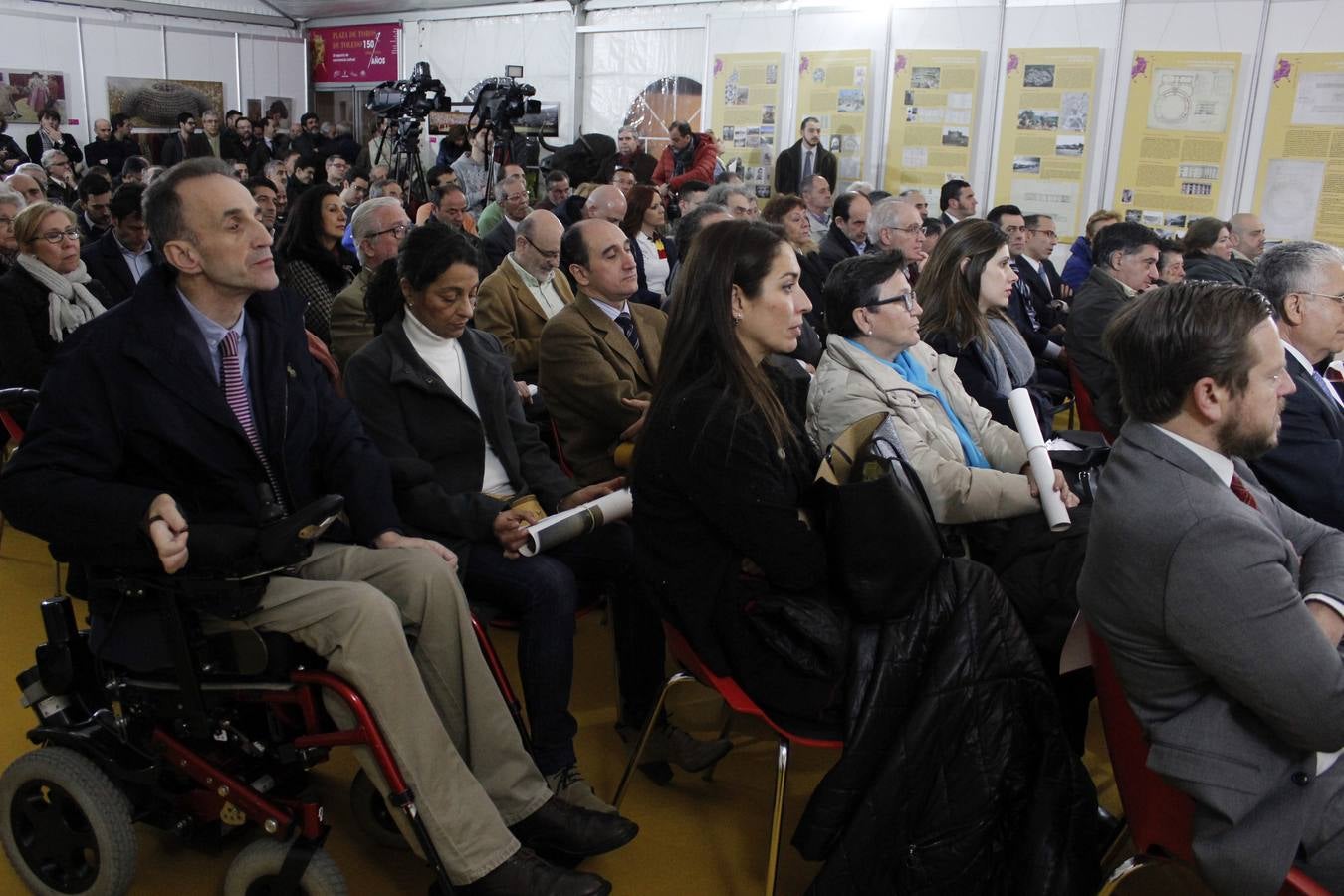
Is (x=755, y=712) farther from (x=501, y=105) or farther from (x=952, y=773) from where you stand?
(x=501, y=105)

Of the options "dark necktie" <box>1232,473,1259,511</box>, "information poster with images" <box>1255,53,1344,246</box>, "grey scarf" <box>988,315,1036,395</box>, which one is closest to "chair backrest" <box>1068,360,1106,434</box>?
"grey scarf" <box>988,315,1036,395</box>

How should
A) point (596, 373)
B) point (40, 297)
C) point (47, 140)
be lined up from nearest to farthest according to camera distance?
point (596, 373) < point (40, 297) < point (47, 140)

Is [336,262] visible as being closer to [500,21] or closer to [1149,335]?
[1149,335]

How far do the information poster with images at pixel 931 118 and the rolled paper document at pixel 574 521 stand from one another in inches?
281

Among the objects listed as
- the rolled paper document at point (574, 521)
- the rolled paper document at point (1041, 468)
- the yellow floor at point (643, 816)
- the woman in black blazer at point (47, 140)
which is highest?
the woman in black blazer at point (47, 140)

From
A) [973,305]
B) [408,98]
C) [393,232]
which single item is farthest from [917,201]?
[408,98]

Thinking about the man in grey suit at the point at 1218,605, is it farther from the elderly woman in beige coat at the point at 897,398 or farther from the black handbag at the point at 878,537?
the elderly woman in beige coat at the point at 897,398

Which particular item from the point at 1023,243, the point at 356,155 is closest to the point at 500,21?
the point at 356,155

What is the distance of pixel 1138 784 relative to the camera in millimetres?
1594

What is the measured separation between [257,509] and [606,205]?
3.74 meters

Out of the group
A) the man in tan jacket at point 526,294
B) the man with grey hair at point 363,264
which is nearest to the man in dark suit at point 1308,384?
the man in tan jacket at point 526,294

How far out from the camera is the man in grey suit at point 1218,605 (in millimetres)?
1395

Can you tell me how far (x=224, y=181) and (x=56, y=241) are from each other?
1919mm

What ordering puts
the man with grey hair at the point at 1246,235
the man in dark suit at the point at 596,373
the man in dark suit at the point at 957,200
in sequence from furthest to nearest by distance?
the man in dark suit at the point at 957,200 → the man with grey hair at the point at 1246,235 → the man in dark suit at the point at 596,373
